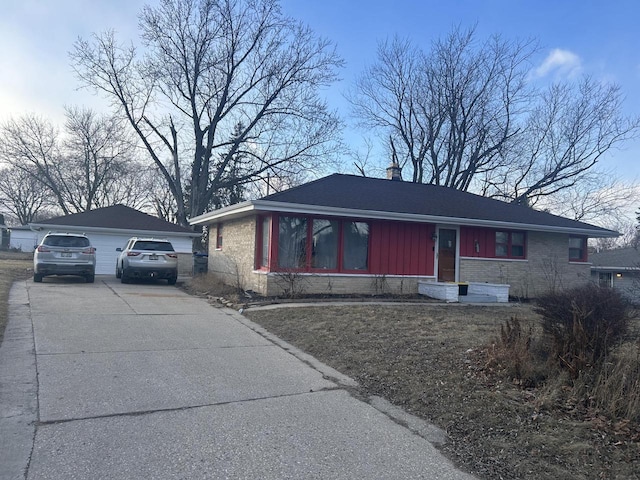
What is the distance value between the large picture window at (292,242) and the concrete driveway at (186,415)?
5529mm

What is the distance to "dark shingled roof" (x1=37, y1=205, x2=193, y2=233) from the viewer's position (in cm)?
2359

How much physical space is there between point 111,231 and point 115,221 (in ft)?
4.92

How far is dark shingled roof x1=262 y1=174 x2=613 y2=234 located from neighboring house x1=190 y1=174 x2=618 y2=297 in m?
0.05

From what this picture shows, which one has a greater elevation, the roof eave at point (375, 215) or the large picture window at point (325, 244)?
the roof eave at point (375, 215)

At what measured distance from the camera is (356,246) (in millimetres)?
14789

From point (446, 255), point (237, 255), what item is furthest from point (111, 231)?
point (446, 255)

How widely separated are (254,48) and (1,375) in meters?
28.7

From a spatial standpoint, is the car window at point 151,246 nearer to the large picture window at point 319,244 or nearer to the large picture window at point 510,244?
the large picture window at point 319,244

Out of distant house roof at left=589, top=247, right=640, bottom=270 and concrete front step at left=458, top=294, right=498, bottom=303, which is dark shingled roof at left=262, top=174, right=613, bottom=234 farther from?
distant house roof at left=589, top=247, right=640, bottom=270

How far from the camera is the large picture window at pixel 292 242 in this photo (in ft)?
45.2

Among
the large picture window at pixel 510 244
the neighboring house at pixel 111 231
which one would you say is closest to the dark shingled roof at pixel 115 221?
the neighboring house at pixel 111 231

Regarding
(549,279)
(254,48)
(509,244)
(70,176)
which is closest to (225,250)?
(509,244)

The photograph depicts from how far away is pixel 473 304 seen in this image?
1384 cm

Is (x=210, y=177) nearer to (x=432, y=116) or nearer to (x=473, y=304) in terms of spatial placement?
(x=432, y=116)
